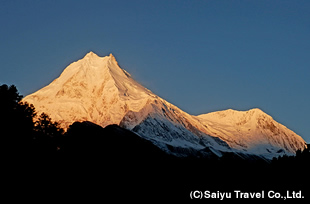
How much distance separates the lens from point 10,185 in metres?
60.3

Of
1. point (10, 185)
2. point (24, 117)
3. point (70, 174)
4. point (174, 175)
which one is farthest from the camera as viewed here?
point (24, 117)

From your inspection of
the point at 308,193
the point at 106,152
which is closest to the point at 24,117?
the point at 106,152

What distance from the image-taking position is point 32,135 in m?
80.7

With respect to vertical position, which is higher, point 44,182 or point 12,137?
point 12,137

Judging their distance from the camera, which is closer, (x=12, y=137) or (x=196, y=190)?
(x=196, y=190)

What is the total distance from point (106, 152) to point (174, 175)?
9.41m

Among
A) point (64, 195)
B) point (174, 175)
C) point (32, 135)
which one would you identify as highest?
point (32, 135)

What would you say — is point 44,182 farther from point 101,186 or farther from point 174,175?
point 174,175

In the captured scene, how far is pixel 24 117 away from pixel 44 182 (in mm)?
19062

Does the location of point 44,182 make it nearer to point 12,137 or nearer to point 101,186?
point 101,186

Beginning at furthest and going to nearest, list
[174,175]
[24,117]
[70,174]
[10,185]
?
[24,117], [174,175], [70,174], [10,185]

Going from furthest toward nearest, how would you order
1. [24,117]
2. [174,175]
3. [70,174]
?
[24,117] < [174,175] < [70,174]

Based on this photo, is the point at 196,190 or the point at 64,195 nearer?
the point at 64,195

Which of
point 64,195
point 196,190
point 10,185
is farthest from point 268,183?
point 10,185
